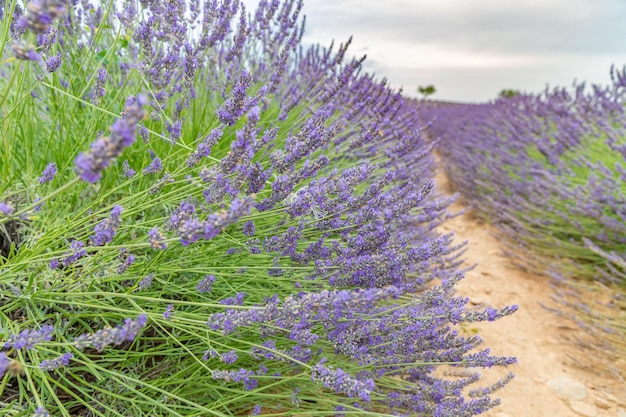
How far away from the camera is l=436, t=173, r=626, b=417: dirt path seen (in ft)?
6.97

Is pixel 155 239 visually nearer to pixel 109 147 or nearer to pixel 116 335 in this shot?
pixel 116 335

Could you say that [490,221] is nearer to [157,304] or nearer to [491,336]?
[491,336]

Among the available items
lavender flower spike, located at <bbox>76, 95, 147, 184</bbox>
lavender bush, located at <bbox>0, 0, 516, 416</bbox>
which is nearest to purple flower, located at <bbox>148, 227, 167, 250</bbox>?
lavender bush, located at <bbox>0, 0, 516, 416</bbox>

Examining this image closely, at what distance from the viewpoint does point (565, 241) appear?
3.70 meters

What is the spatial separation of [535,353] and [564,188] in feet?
4.80

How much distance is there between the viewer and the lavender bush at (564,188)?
3.13 m

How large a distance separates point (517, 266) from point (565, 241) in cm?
38

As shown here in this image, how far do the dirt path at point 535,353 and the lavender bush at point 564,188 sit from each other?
0.16 m

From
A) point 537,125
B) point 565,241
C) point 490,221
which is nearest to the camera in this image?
point 565,241

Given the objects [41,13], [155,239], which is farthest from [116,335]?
[41,13]

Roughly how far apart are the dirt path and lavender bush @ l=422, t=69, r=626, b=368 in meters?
0.16

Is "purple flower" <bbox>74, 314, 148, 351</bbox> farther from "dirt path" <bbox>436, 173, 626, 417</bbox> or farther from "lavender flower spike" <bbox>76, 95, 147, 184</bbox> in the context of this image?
"dirt path" <bbox>436, 173, 626, 417</bbox>

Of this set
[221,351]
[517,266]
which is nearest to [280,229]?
[221,351]

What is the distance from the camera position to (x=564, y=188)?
11.7ft
